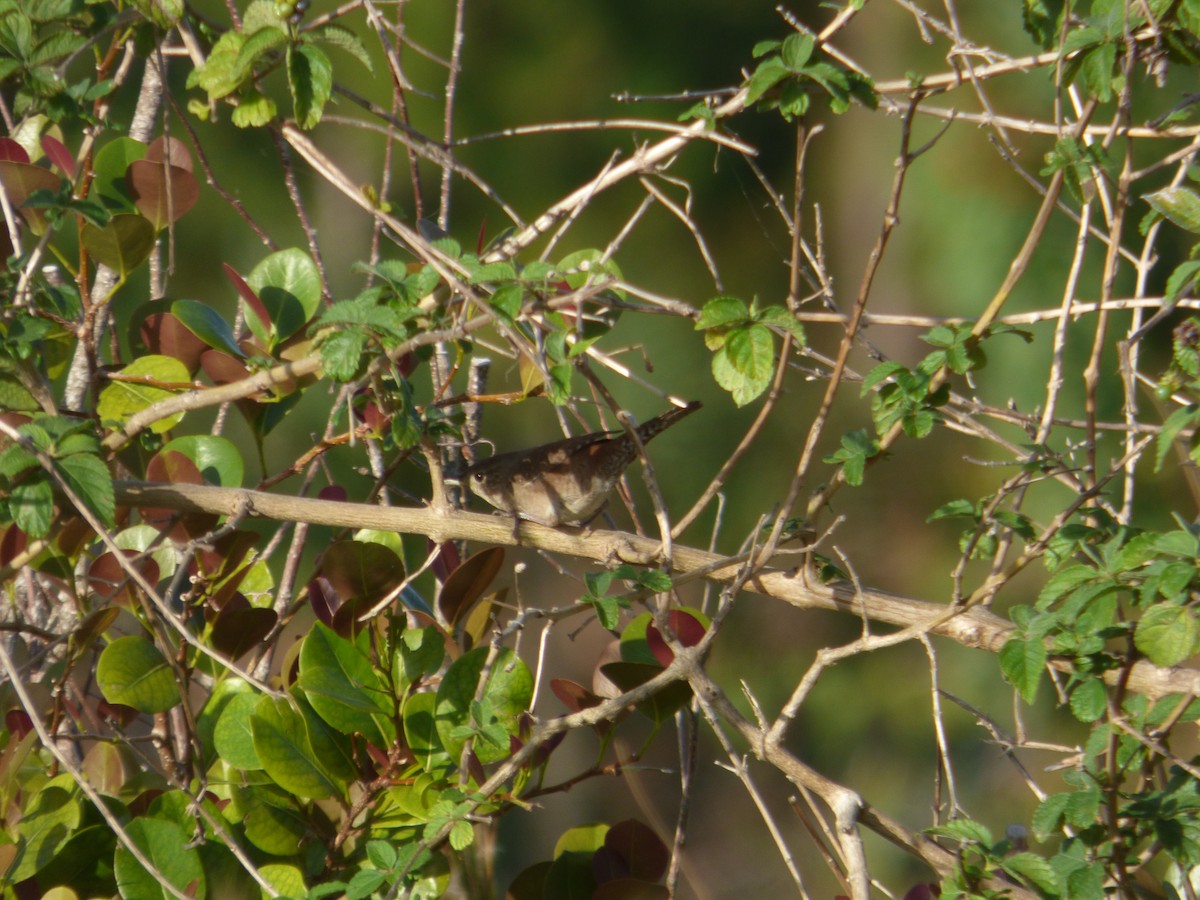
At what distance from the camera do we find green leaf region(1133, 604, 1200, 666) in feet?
4.37

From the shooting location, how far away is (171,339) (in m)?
1.83

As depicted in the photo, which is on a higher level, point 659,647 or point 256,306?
point 256,306

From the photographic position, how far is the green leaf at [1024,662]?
1.33 m

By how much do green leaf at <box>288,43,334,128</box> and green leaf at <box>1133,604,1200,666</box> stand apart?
1260 mm

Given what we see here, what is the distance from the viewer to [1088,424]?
1614 mm

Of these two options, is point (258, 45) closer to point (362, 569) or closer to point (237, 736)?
point (362, 569)

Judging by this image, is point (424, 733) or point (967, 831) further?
point (424, 733)

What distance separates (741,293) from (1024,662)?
3896mm

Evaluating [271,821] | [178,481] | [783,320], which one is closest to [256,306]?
[178,481]

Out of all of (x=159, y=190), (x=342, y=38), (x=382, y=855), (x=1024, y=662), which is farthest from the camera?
(x=159, y=190)

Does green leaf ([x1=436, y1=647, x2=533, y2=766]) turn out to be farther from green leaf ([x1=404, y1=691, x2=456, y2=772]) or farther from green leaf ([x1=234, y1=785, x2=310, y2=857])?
green leaf ([x1=234, y1=785, x2=310, y2=857])

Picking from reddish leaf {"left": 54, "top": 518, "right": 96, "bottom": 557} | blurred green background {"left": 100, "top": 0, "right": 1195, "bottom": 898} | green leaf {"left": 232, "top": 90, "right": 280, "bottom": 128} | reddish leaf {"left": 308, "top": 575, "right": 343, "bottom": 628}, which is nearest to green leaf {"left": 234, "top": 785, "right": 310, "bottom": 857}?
reddish leaf {"left": 308, "top": 575, "right": 343, "bottom": 628}

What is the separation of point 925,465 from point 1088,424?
12.2 ft

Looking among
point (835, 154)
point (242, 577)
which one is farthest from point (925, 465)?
point (242, 577)
